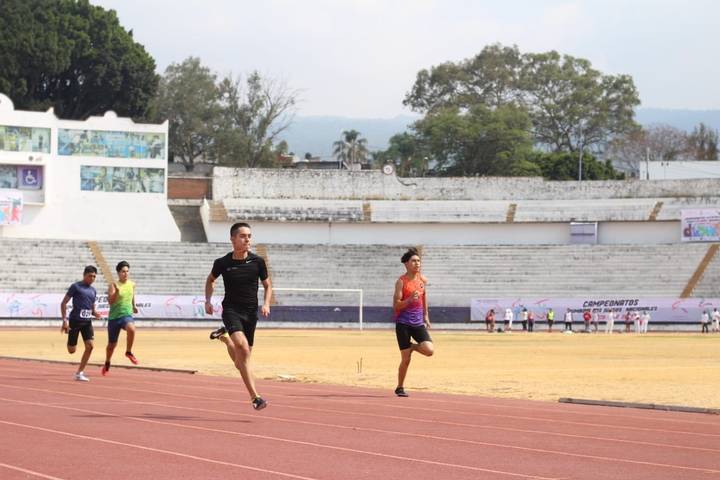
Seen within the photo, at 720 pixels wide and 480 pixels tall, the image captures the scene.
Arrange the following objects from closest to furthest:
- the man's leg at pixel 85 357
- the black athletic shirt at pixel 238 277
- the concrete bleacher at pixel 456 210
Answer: the black athletic shirt at pixel 238 277 < the man's leg at pixel 85 357 < the concrete bleacher at pixel 456 210

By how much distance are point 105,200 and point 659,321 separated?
33.0m

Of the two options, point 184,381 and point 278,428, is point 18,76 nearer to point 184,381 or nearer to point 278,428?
point 184,381

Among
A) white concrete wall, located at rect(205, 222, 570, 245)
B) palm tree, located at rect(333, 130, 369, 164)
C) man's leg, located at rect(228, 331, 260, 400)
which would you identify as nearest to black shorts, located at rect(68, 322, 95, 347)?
man's leg, located at rect(228, 331, 260, 400)

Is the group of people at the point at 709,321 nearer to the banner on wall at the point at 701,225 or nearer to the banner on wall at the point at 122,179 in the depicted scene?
the banner on wall at the point at 701,225

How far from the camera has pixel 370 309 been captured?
207 feet

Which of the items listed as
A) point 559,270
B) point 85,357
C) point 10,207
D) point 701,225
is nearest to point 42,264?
point 10,207

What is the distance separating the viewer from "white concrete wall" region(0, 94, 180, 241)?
7238 cm

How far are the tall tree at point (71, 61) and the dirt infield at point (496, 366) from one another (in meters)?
46.5

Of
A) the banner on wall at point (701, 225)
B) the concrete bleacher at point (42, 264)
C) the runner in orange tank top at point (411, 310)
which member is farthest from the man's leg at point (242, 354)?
the banner on wall at point (701, 225)

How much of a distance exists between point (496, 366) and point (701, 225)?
4937 centimetres

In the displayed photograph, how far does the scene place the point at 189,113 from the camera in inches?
4183

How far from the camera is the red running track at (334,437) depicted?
30.5 ft

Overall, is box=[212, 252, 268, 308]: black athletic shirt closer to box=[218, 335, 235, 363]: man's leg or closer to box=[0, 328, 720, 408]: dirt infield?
box=[218, 335, 235, 363]: man's leg

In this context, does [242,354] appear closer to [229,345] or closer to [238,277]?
[229,345]
